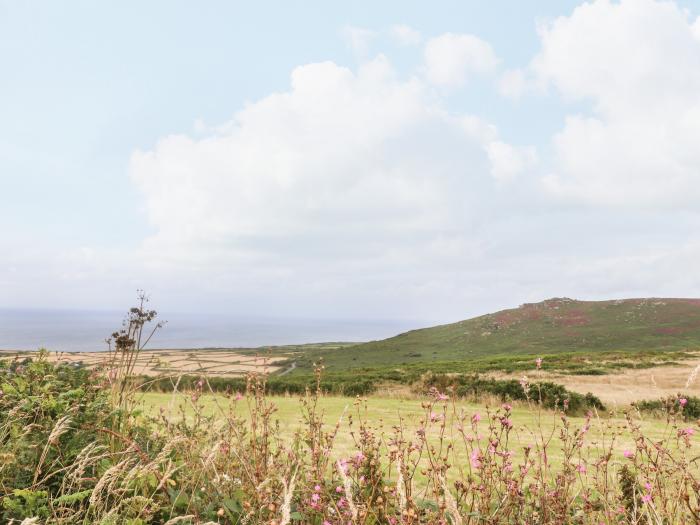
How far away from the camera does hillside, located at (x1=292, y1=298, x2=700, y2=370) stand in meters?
65.8

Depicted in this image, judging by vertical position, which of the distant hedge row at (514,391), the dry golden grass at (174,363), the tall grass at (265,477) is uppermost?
the dry golden grass at (174,363)

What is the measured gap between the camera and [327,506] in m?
3.37

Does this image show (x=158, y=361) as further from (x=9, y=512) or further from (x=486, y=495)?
(x=486, y=495)

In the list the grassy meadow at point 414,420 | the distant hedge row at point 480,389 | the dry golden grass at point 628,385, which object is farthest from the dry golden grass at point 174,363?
the dry golden grass at point 628,385

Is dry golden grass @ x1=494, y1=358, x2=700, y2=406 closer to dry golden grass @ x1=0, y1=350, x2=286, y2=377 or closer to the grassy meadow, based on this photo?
the grassy meadow

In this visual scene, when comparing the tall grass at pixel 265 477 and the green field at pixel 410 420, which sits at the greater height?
the tall grass at pixel 265 477

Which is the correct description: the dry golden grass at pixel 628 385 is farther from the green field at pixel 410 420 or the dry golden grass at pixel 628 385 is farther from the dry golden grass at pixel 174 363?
the dry golden grass at pixel 174 363

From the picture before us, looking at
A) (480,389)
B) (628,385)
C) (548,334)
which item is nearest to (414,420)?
(480,389)

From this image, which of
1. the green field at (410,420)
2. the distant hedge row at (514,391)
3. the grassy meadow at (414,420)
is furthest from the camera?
the distant hedge row at (514,391)

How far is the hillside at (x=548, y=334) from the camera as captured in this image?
6581 cm

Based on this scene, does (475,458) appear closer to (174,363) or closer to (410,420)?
(174,363)

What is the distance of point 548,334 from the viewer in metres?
75.0

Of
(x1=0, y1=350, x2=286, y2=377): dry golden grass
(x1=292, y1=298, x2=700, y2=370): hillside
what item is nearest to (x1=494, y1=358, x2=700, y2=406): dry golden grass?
(x1=0, y1=350, x2=286, y2=377): dry golden grass

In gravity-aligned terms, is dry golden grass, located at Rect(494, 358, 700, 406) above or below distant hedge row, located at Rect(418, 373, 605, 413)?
below
